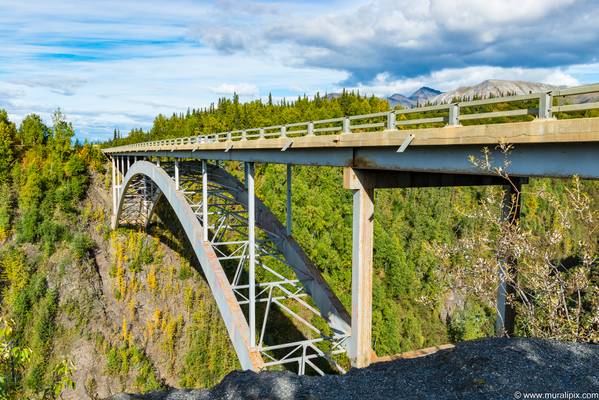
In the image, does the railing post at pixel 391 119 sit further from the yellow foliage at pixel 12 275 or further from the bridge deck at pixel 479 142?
the yellow foliage at pixel 12 275

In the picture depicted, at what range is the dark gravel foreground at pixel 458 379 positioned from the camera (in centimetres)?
646

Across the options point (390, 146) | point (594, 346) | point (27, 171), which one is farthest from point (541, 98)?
point (27, 171)

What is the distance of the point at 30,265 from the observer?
43.8 meters

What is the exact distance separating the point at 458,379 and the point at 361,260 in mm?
3010

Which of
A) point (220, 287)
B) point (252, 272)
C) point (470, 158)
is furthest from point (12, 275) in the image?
point (470, 158)

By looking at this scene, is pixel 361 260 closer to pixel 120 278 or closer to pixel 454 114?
pixel 454 114

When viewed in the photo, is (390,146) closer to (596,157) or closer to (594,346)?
(596,157)

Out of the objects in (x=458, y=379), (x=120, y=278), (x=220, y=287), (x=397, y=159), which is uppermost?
(x=397, y=159)

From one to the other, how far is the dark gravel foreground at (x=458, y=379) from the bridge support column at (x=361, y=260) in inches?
49.2

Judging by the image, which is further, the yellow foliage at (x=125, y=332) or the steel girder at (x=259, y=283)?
the yellow foliage at (x=125, y=332)

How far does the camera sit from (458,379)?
6.95 metres

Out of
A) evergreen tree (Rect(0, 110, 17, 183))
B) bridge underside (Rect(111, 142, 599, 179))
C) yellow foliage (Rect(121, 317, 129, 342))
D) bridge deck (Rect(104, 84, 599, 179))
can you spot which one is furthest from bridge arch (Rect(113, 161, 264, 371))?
evergreen tree (Rect(0, 110, 17, 183))

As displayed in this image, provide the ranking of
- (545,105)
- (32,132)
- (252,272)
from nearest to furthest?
(545,105) < (252,272) < (32,132)

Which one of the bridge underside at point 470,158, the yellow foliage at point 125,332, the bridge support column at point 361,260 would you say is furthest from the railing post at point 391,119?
the yellow foliage at point 125,332
